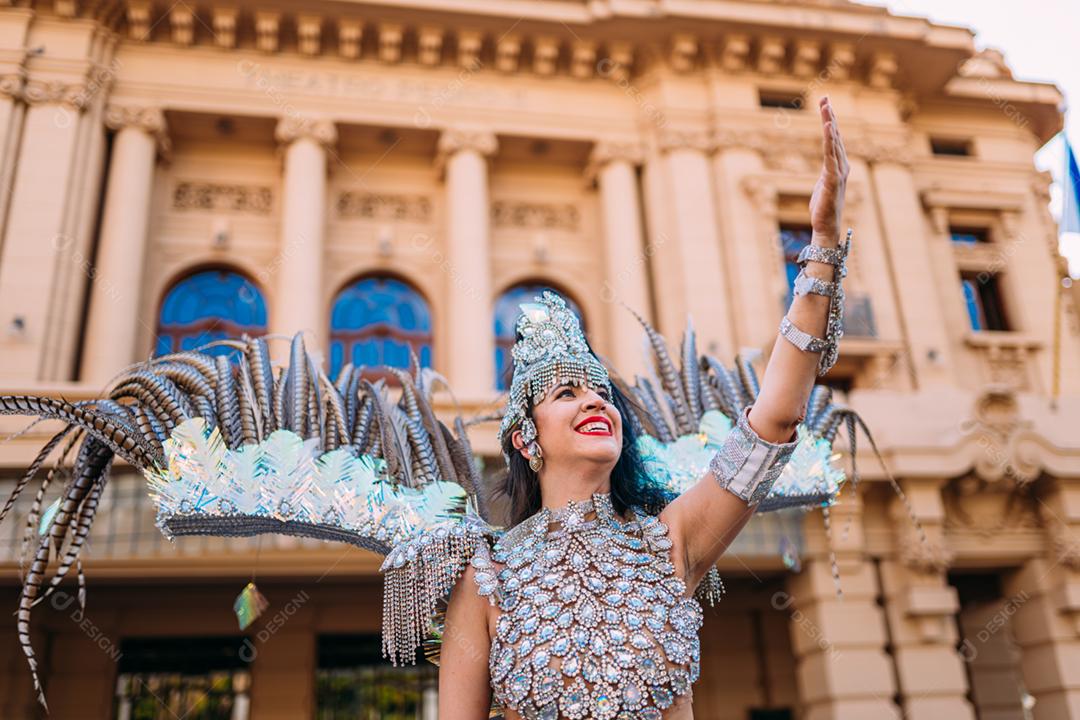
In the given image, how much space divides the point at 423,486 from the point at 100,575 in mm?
8543

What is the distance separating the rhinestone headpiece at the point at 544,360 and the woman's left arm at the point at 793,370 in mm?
597

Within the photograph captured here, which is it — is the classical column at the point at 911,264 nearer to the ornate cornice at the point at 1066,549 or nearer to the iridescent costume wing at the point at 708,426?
the ornate cornice at the point at 1066,549

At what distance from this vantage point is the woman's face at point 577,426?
9.48ft

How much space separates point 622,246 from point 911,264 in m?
5.20

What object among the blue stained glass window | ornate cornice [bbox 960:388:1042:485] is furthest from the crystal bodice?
the blue stained glass window

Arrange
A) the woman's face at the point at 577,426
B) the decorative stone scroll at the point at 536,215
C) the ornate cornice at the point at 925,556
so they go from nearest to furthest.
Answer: the woman's face at the point at 577,426 → the ornate cornice at the point at 925,556 → the decorative stone scroll at the point at 536,215

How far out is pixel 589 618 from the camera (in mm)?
2639

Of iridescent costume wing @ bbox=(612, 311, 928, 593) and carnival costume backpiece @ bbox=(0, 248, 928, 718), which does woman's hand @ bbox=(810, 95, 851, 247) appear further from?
iridescent costume wing @ bbox=(612, 311, 928, 593)

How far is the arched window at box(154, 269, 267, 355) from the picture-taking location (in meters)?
15.2

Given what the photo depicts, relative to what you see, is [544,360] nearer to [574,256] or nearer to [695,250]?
[695,250]

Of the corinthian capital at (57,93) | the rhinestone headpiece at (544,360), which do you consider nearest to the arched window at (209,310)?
the corinthian capital at (57,93)

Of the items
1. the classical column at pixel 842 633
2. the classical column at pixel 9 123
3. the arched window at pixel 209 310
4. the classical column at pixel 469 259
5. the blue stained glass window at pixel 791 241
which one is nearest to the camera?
the classical column at pixel 842 633

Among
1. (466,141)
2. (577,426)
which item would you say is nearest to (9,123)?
(466,141)

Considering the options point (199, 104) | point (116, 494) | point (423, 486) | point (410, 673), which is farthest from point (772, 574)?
point (199, 104)
